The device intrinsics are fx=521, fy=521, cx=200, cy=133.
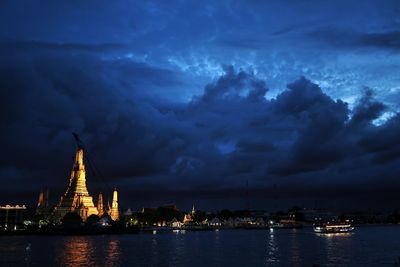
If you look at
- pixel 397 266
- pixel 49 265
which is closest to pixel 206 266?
pixel 49 265

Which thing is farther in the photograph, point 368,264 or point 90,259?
point 90,259

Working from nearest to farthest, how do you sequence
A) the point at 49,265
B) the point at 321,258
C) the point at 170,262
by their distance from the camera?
1. the point at 49,265
2. the point at 170,262
3. the point at 321,258

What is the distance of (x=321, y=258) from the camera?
3962 inches

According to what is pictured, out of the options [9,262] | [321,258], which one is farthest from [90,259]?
[321,258]

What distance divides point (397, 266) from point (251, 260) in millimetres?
33764

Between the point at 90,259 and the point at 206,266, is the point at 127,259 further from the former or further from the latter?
the point at 206,266

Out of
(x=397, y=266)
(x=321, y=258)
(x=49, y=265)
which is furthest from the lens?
(x=321, y=258)

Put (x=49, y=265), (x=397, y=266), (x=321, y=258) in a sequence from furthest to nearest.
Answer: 1. (x=321, y=258)
2. (x=49, y=265)
3. (x=397, y=266)

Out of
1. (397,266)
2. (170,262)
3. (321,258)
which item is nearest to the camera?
(397,266)

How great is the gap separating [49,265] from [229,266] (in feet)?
95.5

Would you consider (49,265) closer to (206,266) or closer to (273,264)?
(206,266)

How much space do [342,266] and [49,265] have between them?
47.6 metres

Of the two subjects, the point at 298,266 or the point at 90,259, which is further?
the point at 90,259

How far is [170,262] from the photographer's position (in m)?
92.6
